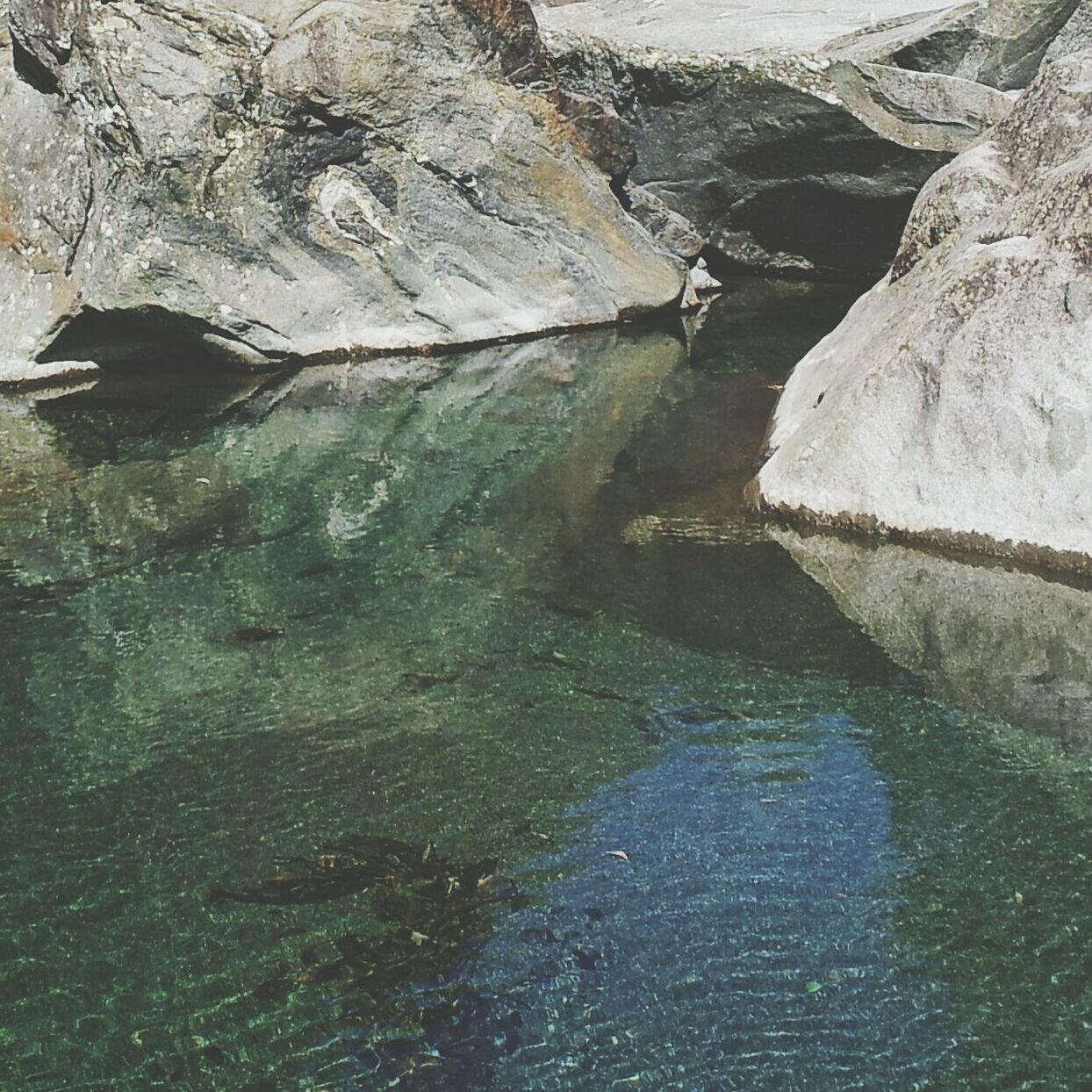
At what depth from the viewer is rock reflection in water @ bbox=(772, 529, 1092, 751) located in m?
6.62

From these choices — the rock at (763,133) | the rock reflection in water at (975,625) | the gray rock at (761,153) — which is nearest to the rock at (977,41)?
the rock at (763,133)

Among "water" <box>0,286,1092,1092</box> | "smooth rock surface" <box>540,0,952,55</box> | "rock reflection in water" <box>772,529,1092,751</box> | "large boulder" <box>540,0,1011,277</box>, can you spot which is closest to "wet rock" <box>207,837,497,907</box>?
"water" <box>0,286,1092,1092</box>

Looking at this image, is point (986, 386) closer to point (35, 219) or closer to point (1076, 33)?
point (35, 219)

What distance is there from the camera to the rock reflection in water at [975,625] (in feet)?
21.7

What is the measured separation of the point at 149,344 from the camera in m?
14.6

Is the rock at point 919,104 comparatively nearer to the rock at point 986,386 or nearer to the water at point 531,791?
the rock at point 986,386

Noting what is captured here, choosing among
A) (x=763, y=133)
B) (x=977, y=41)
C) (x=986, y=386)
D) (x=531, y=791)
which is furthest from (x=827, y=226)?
(x=531, y=791)

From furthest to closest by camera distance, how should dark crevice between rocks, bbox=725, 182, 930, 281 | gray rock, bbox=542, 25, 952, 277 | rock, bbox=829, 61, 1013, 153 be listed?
dark crevice between rocks, bbox=725, 182, 930, 281 → gray rock, bbox=542, 25, 952, 277 → rock, bbox=829, 61, 1013, 153

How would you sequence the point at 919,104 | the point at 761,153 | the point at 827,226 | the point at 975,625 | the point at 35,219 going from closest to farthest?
the point at 975,625, the point at 35,219, the point at 919,104, the point at 761,153, the point at 827,226

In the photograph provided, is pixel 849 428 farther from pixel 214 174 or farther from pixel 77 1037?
pixel 214 174

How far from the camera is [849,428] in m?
8.70

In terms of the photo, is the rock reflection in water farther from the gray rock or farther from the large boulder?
the gray rock

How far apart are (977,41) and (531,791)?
14105 mm

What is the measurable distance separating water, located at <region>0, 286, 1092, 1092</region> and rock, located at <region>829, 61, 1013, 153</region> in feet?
26.3
